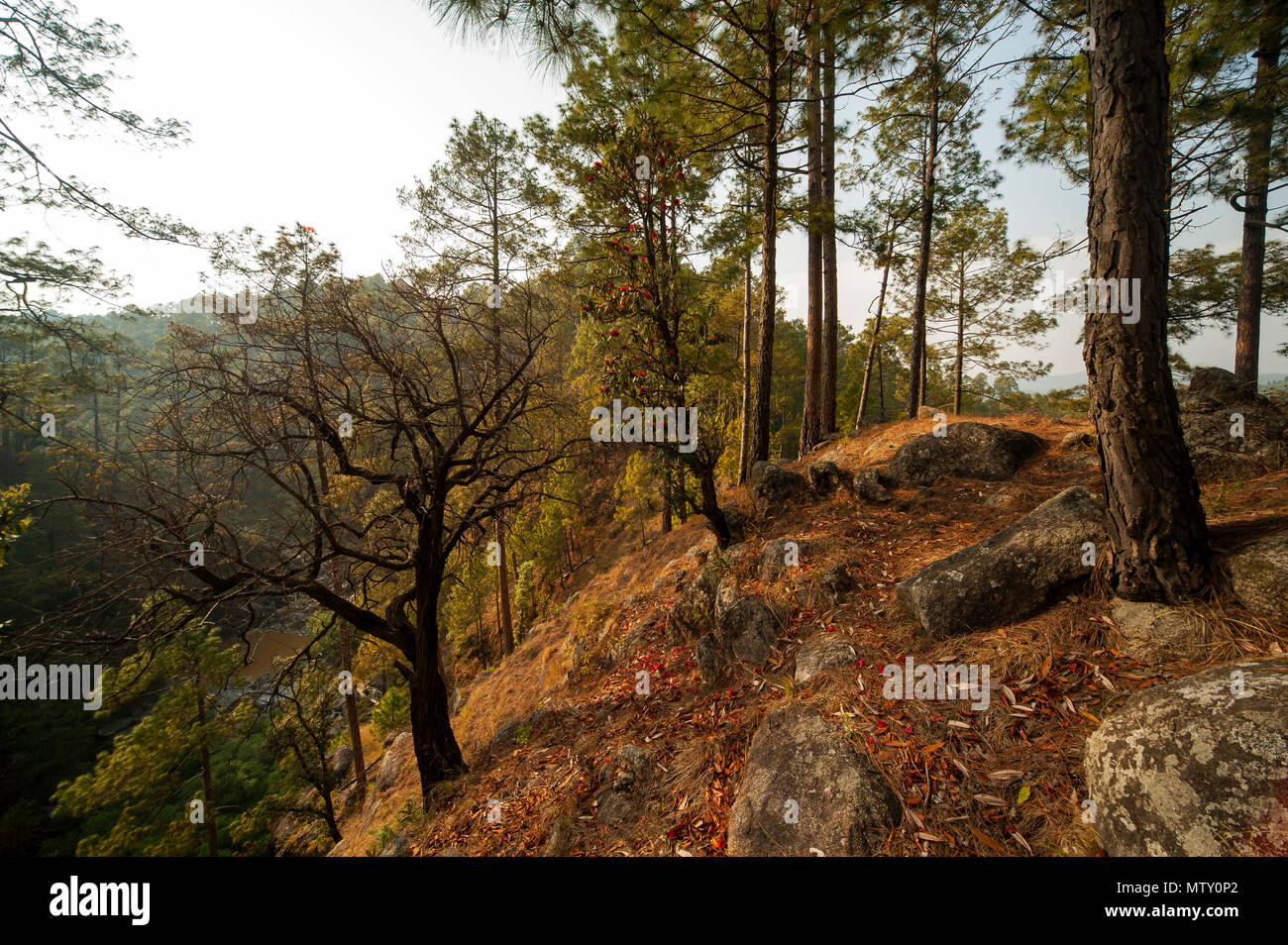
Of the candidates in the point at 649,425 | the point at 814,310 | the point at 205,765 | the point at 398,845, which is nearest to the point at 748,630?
the point at 649,425

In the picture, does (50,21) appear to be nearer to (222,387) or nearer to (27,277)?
(27,277)

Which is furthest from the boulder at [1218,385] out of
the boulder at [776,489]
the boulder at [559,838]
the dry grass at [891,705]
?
the boulder at [559,838]

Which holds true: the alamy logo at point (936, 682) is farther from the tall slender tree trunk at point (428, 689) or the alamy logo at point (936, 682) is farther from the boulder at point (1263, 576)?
the tall slender tree trunk at point (428, 689)

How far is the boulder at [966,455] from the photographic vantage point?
6102 mm

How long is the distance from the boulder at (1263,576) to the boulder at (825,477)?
406cm

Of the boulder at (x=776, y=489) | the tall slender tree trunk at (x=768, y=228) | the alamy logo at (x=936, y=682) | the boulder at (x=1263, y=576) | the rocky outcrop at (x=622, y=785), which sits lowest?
the rocky outcrop at (x=622, y=785)

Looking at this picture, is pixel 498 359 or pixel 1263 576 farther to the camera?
pixel 498 359

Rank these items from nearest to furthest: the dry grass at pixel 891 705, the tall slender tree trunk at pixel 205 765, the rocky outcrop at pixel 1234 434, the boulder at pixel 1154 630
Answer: the dry grass at pixel 891 705 < the boulder at pixel 1154 630 < the rocky outcrop at pixel 1234 434 < the tall slender tree trunk at pixel 205 765

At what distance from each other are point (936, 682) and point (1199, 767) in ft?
4.02

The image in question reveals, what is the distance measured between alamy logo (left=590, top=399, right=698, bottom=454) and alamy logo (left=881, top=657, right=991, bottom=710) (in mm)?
3123

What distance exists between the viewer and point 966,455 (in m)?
6.30

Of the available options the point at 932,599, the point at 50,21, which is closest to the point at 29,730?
the point at 50,21

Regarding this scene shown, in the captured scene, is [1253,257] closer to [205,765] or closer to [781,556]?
[781,556]
